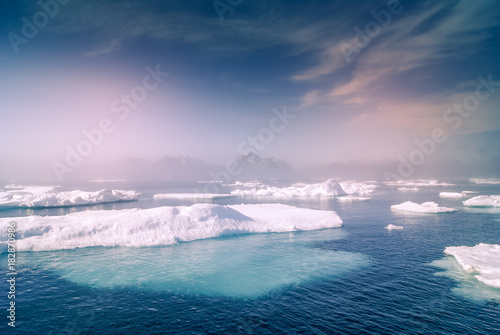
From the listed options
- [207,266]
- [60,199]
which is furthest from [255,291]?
[60,199]

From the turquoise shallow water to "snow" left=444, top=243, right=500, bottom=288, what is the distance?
2.70 ft

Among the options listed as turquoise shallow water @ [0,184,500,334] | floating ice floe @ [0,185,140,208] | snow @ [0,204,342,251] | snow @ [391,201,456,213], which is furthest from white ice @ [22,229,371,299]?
floating ice floe @ [0,185,140,208]

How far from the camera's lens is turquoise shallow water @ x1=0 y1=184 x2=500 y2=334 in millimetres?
15062

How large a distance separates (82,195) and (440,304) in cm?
9106

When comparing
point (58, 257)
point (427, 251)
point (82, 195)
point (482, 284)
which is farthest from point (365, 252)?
point (82, 195)

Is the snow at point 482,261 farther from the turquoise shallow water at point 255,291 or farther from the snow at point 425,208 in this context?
the snow at point 425,208

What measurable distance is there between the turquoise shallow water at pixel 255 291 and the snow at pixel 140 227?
6.72 feet

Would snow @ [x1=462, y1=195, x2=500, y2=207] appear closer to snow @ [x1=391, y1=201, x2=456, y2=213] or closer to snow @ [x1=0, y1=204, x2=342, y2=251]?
snow @ [x1=391, y1=201, x2=456, y2=213]

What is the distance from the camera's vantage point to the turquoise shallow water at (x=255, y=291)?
15.1m

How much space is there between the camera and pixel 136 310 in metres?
16.7

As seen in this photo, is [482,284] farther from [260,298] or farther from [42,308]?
[42,308]

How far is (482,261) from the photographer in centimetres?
2384

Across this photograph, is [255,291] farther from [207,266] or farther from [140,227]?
[140,227]

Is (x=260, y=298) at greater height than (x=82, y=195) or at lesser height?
lesser
